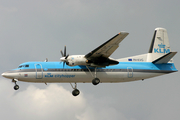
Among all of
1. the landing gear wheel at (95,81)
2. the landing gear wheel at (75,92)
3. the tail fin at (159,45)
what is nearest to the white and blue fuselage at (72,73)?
the landing gear wheel at (95,81)

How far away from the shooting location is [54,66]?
3067 cm

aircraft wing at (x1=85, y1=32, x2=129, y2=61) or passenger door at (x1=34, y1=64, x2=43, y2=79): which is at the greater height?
aircraft wing at (x1=85, y1=32, x2=129, y2=61)

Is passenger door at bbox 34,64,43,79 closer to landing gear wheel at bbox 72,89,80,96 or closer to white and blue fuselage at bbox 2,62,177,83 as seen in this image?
white and blue fuselage at bbox 2,62,177,83

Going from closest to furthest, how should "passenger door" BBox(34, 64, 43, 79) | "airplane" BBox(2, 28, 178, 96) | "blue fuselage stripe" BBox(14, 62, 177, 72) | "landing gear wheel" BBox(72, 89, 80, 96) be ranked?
"airplane" BBox(2, 28, 178, 96) → "passenger door" BBox(34, 64, 43, 79) → "blue fuselage stripe" BBox(14, 62, 177, 72) → "landing gear wheel" BBox(72, 89, 80, 96)

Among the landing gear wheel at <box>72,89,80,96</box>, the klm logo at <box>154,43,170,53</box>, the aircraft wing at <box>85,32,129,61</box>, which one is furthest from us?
the klm logo at <box>154,43,170,53</box>

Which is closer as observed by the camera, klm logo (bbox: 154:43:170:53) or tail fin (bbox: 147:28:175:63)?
tail fin (bbox: 147:28:175:63)

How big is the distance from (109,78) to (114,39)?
6096mm

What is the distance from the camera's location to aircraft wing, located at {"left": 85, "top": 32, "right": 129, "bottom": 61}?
26.2 meters

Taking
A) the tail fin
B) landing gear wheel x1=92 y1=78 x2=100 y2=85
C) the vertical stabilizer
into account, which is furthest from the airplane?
the vertical stabilizer

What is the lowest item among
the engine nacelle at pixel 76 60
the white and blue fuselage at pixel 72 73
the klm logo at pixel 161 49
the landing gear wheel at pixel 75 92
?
the landing gear wheel at pixel 75 92

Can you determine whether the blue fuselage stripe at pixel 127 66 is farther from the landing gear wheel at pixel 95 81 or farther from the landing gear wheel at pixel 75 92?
A: the landing gear wheel at pixel 75 92

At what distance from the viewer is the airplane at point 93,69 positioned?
96.1ft

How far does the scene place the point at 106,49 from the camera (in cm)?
2830

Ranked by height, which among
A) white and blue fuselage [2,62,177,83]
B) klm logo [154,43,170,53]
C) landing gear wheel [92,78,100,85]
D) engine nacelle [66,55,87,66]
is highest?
klm logo [154,43,170,53]
